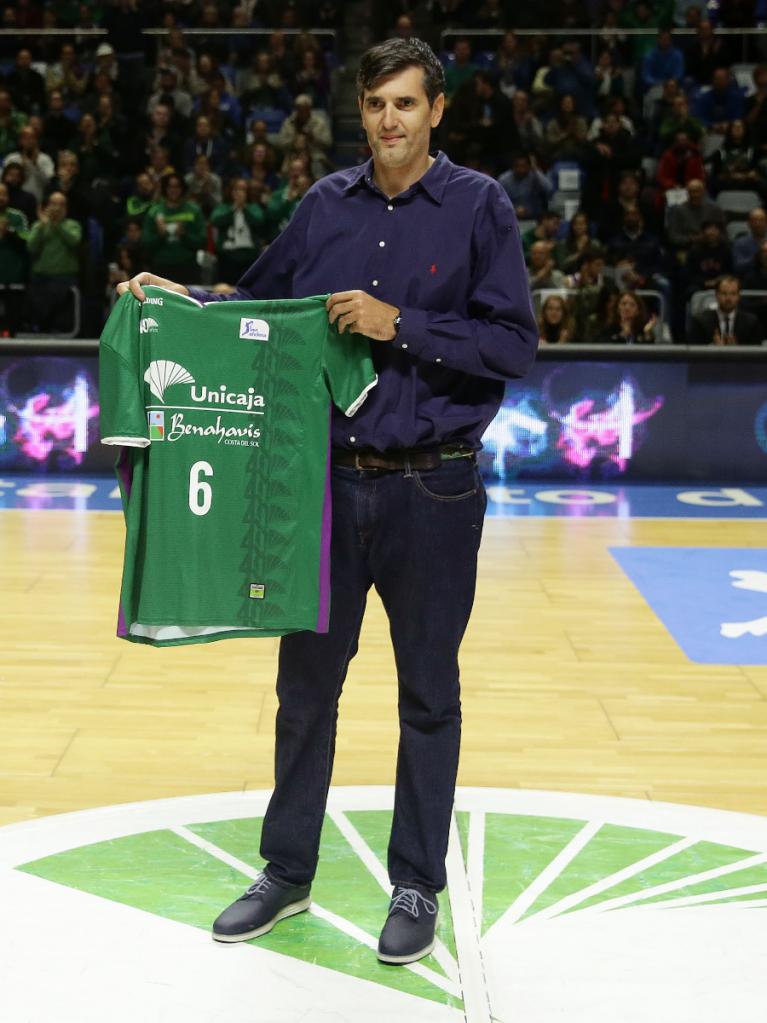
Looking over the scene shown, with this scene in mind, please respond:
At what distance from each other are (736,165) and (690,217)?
42.3 inches

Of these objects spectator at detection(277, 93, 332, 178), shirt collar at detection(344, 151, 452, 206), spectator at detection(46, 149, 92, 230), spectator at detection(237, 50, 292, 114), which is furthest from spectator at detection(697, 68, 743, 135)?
shirt collar at detection(344, 151, 452, 206)

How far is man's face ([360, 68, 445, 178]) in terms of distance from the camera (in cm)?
303

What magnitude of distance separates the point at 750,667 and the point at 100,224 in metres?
8.11

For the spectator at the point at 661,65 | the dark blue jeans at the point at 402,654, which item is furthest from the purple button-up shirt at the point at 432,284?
the spectator at the point at 661,65

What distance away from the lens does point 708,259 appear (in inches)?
448

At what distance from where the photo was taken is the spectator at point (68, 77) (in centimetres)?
1431

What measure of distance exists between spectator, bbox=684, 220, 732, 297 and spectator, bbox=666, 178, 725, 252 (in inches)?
18.3

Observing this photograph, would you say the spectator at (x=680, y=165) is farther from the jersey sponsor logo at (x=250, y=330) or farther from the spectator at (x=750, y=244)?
the jersey sponsor logo at (x=250, y=330)

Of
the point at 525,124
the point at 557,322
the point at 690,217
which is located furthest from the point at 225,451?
the point at 525,124

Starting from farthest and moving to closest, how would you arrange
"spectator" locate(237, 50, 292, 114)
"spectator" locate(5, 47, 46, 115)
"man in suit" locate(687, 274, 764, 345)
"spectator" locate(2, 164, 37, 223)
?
"spectator" locate(5, 47, 46, 115)
"spectator" locate(237, 50, 292, 114)
"spectator" locate(2, 164, 37, 223)
"man in suit" locate(687, 274, 764, 345)

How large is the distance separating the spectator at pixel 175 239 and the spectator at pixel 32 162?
1.46m

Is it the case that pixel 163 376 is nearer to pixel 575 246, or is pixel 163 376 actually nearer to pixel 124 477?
pixel 124 477

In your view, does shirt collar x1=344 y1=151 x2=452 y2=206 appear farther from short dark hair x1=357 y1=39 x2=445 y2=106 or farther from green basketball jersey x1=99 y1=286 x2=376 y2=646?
green basketball jersey x1=99 y1=286 x2=376 y2=646

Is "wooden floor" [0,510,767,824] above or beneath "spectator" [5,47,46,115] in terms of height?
beneath
